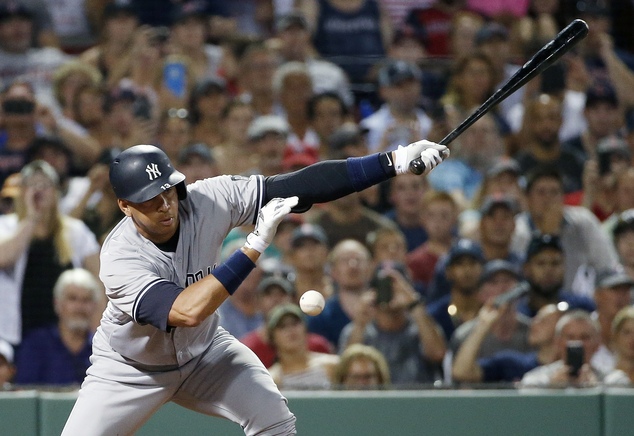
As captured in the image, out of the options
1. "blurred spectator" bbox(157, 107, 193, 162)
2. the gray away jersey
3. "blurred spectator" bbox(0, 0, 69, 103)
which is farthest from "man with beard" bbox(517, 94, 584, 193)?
the gray away jersey

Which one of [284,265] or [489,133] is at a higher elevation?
[489,133]

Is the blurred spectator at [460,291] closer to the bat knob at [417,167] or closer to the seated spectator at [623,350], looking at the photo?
the seated spectator at [623,350]

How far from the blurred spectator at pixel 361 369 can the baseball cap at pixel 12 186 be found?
2.22 metres

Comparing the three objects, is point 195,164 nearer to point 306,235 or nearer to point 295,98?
point 306,235

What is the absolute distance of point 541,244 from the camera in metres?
5.88

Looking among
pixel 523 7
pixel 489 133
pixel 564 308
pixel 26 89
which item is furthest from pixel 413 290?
pixel 523 7

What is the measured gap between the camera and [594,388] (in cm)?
454

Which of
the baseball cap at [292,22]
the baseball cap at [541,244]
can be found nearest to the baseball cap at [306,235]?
the baseball cap at [541,244]

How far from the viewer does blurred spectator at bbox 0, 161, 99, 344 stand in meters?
5.79

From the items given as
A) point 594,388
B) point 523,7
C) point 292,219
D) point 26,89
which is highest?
point 523,7

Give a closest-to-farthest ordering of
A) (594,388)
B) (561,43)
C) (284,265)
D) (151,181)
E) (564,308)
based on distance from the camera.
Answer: (151,181), (561,43), (594,388), (564,308), (284,265)

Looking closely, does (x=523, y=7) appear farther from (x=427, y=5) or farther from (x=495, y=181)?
(x=495, y=181)

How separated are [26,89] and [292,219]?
202 centimetres

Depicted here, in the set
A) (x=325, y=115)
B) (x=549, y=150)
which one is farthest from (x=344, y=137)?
(x=549, y=150)
